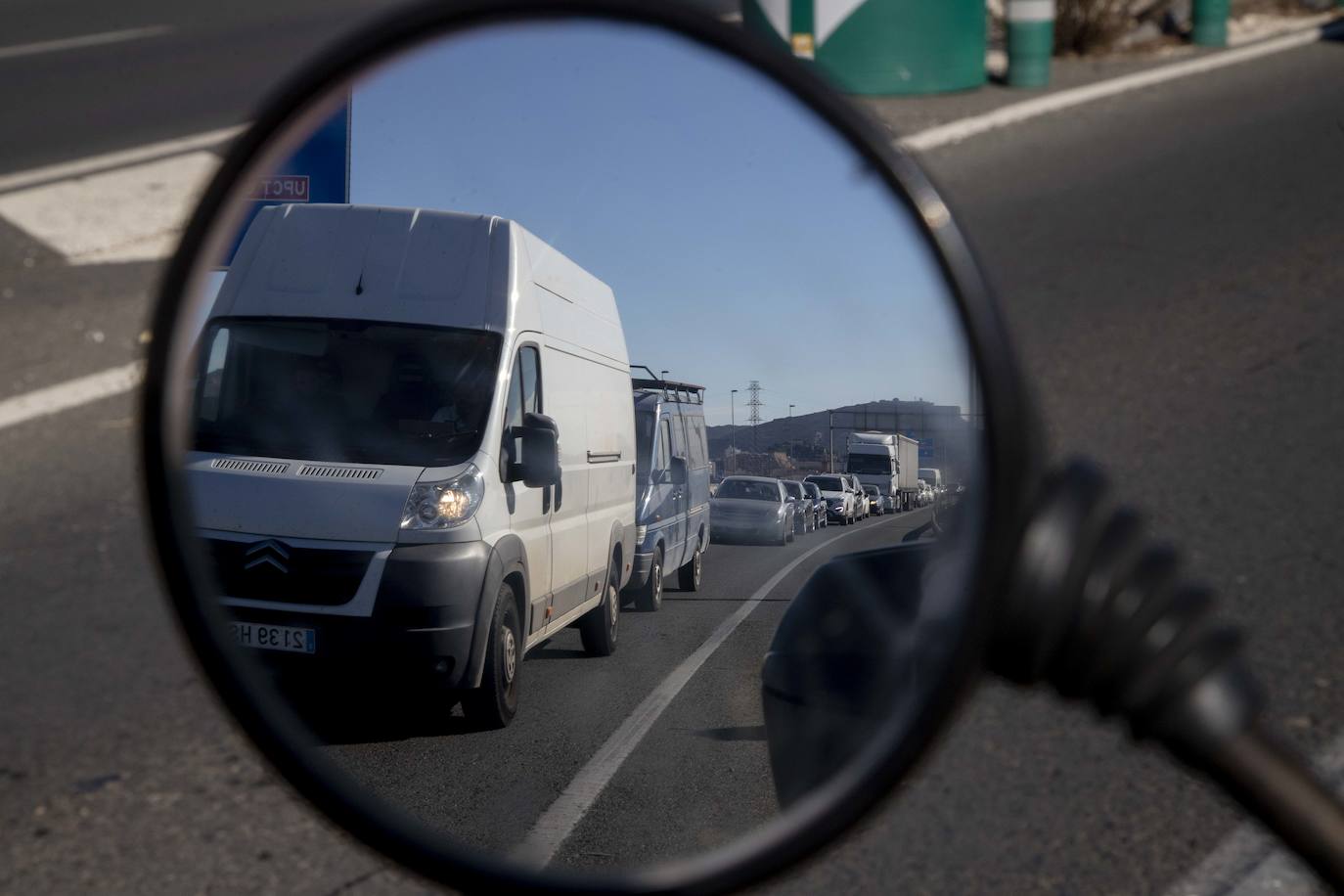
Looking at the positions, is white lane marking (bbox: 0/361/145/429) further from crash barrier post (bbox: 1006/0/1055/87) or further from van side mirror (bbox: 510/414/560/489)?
crash barrier post (bbox: 1006/0/1055/87)

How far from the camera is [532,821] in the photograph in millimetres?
1628

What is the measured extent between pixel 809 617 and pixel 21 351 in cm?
884

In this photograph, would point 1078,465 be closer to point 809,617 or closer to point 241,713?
point 809,617

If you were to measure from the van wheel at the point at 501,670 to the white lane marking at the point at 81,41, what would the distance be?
59.9 feet

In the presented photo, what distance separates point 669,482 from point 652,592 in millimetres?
127

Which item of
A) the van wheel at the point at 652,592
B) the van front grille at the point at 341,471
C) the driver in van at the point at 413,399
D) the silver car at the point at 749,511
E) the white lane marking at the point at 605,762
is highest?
the driver in van at the point at 413,399

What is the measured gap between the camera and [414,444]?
129 cm

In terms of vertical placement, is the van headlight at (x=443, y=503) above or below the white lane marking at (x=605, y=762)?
above

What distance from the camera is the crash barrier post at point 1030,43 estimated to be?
46.5ft

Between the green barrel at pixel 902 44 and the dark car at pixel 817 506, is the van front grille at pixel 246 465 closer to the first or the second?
the dark car at pixel 817 506

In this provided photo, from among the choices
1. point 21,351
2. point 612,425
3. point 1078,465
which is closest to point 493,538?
point 612,425

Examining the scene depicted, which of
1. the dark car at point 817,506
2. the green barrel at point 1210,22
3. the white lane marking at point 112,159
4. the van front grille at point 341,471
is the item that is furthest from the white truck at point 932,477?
the green barrel at point 1210,22

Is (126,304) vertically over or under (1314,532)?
over

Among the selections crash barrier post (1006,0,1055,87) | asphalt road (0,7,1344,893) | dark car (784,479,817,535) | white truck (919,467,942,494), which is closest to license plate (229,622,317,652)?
asphalt road (0,7,1344,893)
